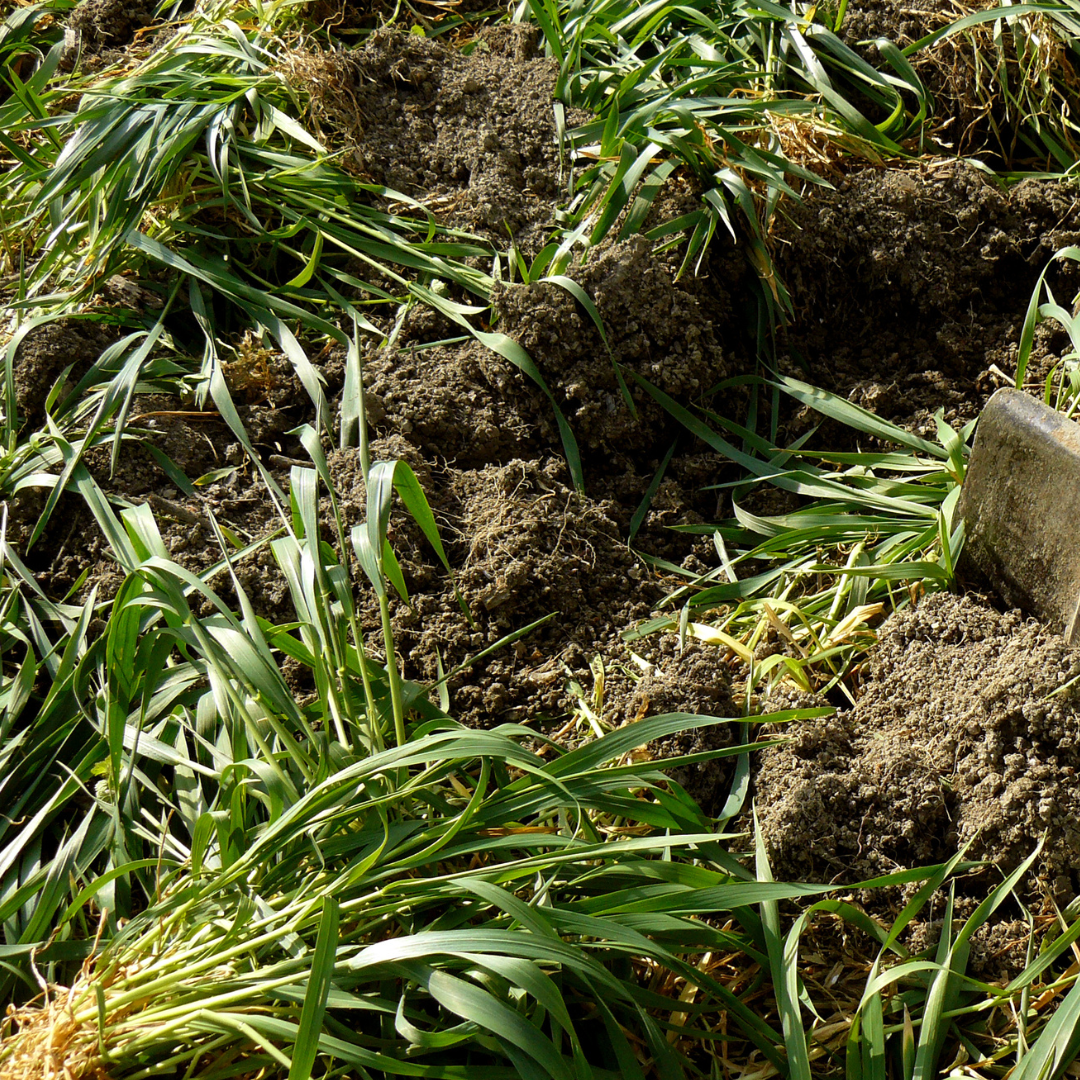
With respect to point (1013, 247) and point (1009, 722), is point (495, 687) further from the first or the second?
point (1013, 247)

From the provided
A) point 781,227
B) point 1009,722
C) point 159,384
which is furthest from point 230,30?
point 1009,722

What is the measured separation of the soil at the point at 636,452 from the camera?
145 cm

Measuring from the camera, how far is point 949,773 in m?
1.47

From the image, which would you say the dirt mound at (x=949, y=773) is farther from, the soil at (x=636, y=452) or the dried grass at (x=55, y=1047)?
the dried grass at (x=55, y=1047)

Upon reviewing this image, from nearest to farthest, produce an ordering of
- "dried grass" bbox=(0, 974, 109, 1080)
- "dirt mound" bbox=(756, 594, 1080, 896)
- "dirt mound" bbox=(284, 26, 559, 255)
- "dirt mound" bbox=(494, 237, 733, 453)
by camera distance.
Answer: "dried grass" bbox=(0, 974, 109, 1080) → "dirt mound" bbox=(756, 594, 1080, 896) → "dirt mound" bbox=(494, 237, 733, 453) → "dirt mound" bbox=(284, 26, 559, 255)

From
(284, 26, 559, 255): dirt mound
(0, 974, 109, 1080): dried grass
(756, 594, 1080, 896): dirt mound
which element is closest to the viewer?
(0, 974, 109, 1080): dried grass

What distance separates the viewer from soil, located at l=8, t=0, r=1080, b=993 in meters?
1.45

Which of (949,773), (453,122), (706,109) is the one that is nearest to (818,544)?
(949,773)

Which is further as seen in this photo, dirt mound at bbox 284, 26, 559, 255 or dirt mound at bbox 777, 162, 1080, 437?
dirt mound at bbox 284, 26, 559, 255

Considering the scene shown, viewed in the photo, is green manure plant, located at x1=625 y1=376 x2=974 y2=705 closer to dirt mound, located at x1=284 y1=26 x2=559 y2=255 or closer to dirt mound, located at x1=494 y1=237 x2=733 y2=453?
dirt mound, located at x1=494 y1=237 x2=733 y2=453

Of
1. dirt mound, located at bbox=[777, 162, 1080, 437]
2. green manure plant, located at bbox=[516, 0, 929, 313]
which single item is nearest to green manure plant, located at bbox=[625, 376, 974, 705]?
dirt mound, located at bbox=[777, 162, 1080, 437]

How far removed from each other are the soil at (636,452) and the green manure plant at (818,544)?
5cm

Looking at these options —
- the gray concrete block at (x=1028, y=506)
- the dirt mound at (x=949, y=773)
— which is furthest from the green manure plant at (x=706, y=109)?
the dirt mound at (x=949, y=773)

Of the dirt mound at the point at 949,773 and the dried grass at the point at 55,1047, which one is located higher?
→ the dried grass at the point at 55,1047
